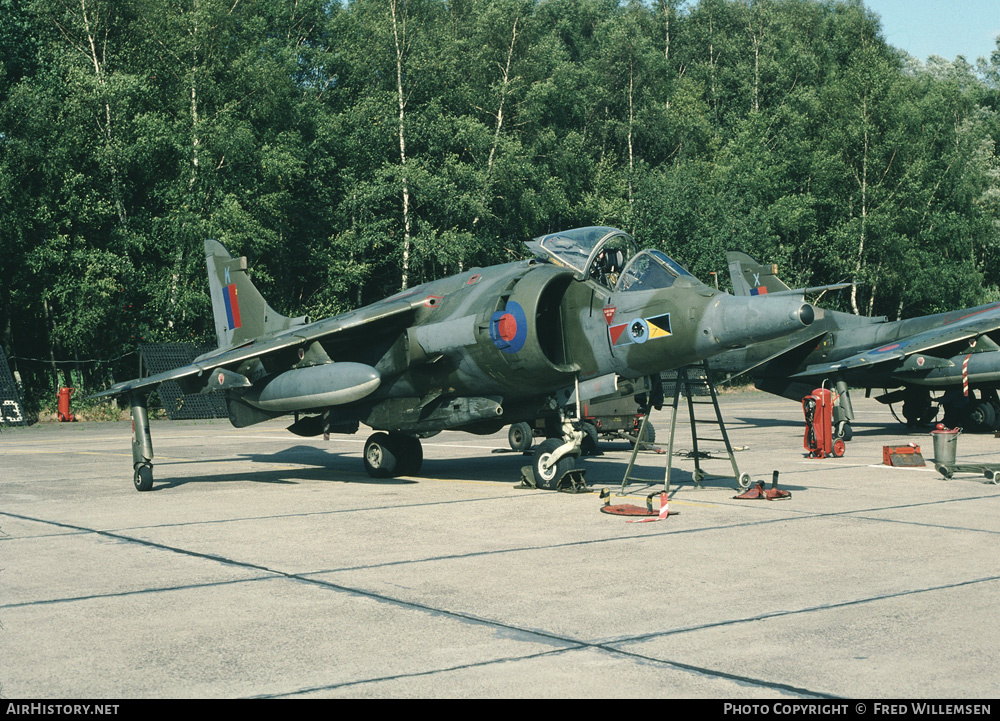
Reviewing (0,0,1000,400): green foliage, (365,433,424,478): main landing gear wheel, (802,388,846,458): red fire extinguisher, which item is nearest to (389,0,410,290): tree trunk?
(0,0,1000,400): green foliage

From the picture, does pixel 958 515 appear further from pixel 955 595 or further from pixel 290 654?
pixel 290 654

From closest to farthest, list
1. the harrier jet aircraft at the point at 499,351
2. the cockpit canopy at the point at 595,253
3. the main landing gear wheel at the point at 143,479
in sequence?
the harrier jet aircraft at the point at 499,351
the cockpit canopy at the point at 595,253
the main landing gear wheel at the point at 143,479

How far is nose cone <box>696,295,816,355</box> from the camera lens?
1056cm

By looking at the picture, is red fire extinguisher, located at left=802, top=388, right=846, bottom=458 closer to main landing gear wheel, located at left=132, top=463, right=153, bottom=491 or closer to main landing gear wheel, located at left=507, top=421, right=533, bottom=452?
main landing gear wheel, located at left=507, top=421, right=533, bottom=452

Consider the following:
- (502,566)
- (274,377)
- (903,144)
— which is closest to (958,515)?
(502,566)

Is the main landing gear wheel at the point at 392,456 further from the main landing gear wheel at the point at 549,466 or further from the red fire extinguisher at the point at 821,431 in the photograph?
the red fire extinguisher at the point at 821,431

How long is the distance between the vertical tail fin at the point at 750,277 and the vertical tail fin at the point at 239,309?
13217 millimetres

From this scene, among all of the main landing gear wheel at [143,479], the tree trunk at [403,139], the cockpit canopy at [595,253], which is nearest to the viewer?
the cockpit canopy at [595,253]

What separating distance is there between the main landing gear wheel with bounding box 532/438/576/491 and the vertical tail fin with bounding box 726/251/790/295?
1425 cm

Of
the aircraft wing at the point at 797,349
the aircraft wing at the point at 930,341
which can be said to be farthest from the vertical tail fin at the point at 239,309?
the aircraft wing at the point at 930,341

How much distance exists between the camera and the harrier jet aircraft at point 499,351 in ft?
38.7

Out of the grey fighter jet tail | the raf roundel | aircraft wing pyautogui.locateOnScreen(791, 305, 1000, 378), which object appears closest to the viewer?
the raf roundel

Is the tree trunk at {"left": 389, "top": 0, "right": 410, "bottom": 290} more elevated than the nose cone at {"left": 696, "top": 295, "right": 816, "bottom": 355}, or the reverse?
the tree trunk at {"left": 389, "top": 0, "right": 410, "bottom": 290}
